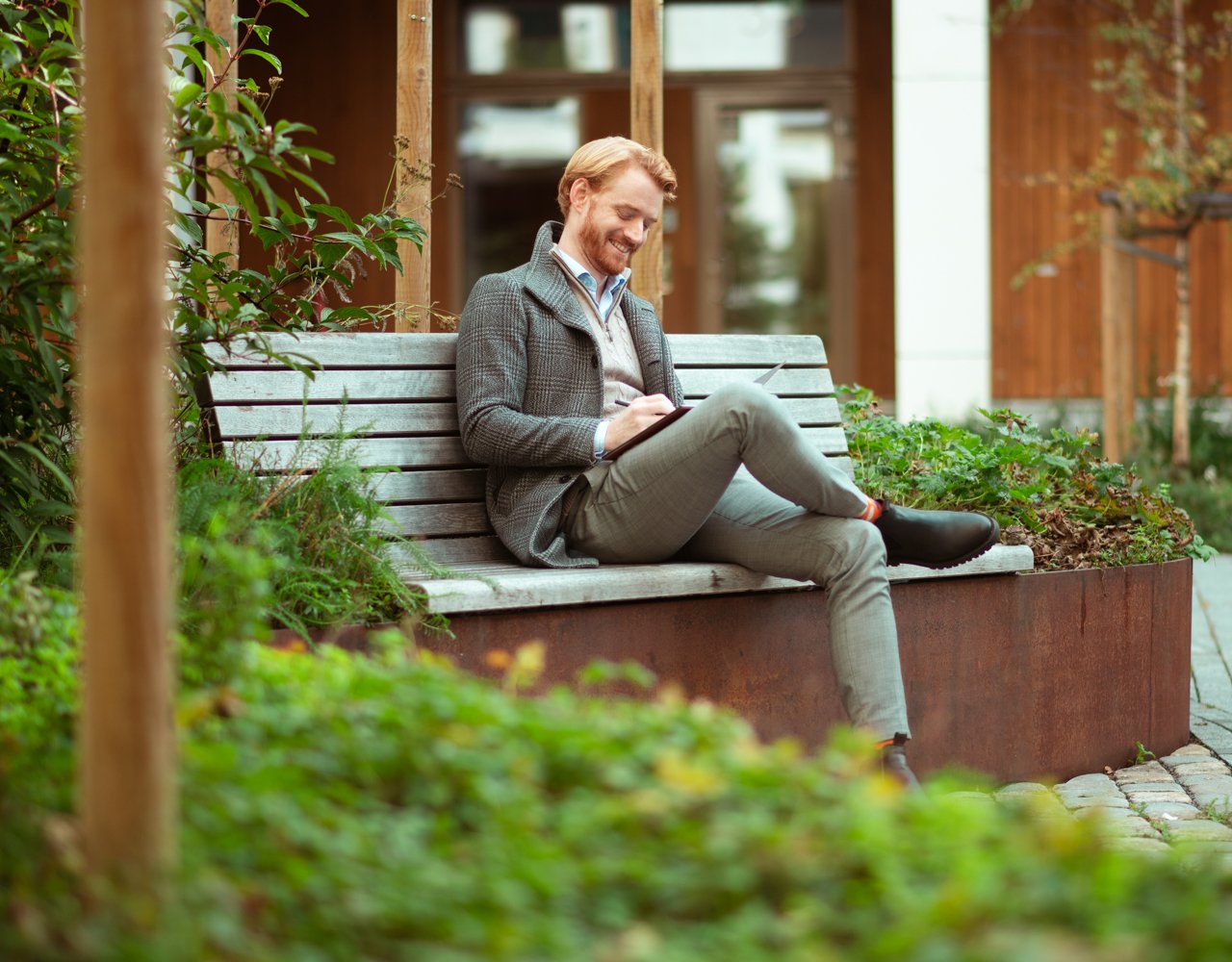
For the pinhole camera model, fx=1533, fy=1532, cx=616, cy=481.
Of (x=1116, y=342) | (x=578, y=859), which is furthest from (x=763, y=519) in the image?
(x=1116, y=342)

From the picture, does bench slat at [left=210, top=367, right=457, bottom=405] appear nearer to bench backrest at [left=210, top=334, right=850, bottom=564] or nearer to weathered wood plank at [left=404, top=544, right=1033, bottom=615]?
bench backrest at [left=210, top=334, right=850, bottom=564]

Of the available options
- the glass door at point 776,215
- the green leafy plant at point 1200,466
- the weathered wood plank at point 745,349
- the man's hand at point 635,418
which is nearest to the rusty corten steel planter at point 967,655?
the man's hand at point 635,418

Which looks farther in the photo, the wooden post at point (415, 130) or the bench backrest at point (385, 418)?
the wooden post at point (415, 130)

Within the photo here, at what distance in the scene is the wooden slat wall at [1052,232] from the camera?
1063cm

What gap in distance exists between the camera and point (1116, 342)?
8266 millimetres

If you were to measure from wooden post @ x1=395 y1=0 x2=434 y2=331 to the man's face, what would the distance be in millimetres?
631

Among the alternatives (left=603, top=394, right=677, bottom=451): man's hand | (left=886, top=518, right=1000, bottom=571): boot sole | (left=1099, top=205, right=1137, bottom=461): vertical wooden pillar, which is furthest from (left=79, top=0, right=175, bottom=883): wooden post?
(left=1099, top=205, right=1137, bottom=461): vertical wooden pillar

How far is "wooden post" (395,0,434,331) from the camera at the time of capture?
14.0ft

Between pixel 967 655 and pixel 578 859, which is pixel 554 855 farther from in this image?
pixel 967 655

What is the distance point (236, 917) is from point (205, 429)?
2346mm

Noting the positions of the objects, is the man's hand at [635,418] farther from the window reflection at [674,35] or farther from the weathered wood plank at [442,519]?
the window reflection at [674,35]

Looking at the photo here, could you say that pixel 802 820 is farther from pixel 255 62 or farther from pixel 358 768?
pixel 255 62

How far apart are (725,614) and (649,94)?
191 cm

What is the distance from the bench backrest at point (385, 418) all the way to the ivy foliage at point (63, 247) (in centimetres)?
12
